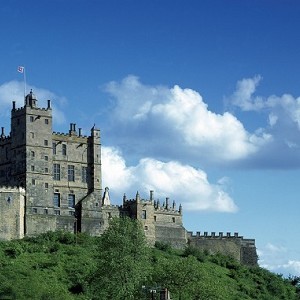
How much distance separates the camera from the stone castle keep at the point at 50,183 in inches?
4493

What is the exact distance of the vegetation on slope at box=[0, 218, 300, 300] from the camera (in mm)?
85062

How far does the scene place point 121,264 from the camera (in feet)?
299

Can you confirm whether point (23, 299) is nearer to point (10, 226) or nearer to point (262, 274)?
point (10, 226)

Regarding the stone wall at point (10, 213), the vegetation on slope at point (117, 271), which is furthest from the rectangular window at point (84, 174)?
the stone wall at point (10, 213)

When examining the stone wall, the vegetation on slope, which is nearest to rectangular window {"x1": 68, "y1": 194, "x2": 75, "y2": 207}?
the vegetation on slope

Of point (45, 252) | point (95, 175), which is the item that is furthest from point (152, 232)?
point (45, 252)

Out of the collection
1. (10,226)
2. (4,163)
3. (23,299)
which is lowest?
(23,299)

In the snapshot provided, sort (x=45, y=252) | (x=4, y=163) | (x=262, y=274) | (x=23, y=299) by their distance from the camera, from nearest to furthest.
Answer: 1. (x=23, y=299)
2. (x=45, y=252)
3. (x=4, y=163)
4. (x=262, y=274)

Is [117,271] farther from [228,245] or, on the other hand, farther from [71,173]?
[228,245]

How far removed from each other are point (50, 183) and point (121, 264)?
1103 inches

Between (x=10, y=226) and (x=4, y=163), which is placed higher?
(x=4, y=163)

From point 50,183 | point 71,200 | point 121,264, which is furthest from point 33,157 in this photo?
point 121,264

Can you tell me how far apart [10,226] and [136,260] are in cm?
2315

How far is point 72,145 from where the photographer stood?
120m
